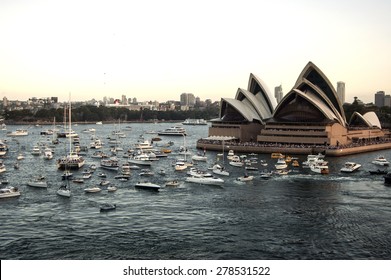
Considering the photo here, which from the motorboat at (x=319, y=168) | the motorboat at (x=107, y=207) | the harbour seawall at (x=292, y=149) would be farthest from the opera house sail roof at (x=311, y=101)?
the motorboat at (x=107, y=207)

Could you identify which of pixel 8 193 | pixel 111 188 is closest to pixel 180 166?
pixel 111 188

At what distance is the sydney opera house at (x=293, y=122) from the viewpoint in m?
36.7

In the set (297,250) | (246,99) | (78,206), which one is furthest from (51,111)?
(297,250)

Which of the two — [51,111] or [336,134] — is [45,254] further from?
[51,111]

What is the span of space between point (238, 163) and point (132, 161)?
23.2 feet

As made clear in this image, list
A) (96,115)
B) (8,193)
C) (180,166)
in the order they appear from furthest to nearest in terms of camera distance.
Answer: (96,115)
(180,166)
(8,193)

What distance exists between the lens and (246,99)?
43.6 meters

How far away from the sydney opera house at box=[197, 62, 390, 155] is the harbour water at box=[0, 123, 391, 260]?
1413cm

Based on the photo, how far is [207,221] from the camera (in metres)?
14.3

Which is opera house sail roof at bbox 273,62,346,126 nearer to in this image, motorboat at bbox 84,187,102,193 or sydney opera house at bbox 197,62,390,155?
sydney opera house at bbox 197,62,390,155

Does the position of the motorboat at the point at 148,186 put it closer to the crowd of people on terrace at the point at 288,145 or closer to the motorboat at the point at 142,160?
the motorboat at the point at 142,160

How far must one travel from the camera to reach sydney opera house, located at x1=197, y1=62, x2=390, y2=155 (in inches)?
1446

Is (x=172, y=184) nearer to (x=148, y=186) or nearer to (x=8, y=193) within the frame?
(x=148, y=186)

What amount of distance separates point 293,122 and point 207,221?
1008 inches
